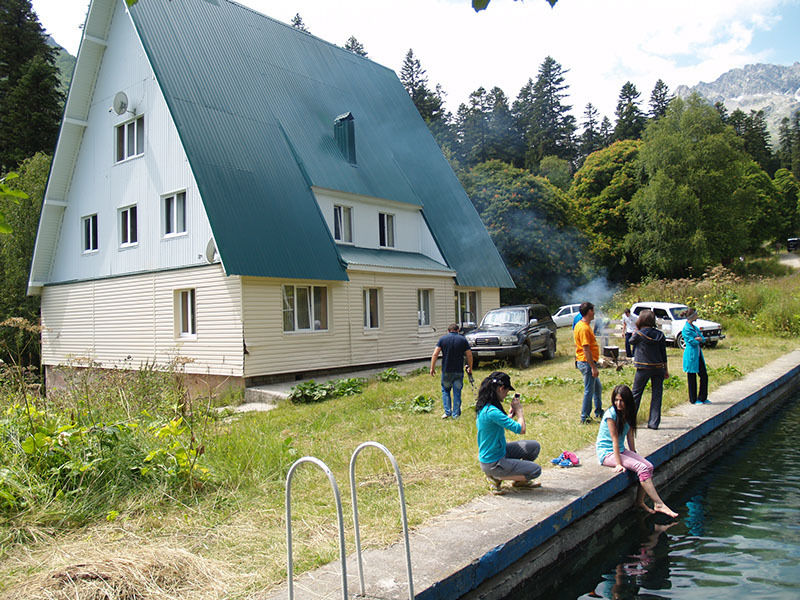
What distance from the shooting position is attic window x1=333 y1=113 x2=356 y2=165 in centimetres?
2122

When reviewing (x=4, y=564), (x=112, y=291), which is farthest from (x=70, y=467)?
(x=112, y=291)

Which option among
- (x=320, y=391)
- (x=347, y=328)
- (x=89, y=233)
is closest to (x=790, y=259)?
(x=347, y=328)

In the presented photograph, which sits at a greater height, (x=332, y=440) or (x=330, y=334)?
(x=330, y=334)

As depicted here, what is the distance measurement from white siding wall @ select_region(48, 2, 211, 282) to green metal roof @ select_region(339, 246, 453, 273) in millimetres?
4639

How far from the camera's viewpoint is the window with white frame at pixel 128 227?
19.5 metres

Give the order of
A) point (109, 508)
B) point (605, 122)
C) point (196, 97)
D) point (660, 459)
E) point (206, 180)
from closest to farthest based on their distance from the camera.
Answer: point (109, 508)
point (660, 459)
point (206, 180)
point (196, 97)
point (605, 122)

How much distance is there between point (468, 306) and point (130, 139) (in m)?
13.9

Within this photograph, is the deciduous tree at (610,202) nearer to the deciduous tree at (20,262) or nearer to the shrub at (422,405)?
the deciduous tree at (20,262)

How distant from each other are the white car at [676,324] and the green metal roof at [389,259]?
7603 millimetres

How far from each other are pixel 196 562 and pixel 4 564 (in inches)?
65.9

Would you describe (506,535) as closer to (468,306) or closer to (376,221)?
(376,221)

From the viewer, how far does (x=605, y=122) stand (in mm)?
80125

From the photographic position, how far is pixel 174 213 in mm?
17812

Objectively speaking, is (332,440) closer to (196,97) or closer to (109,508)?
(109,508)
